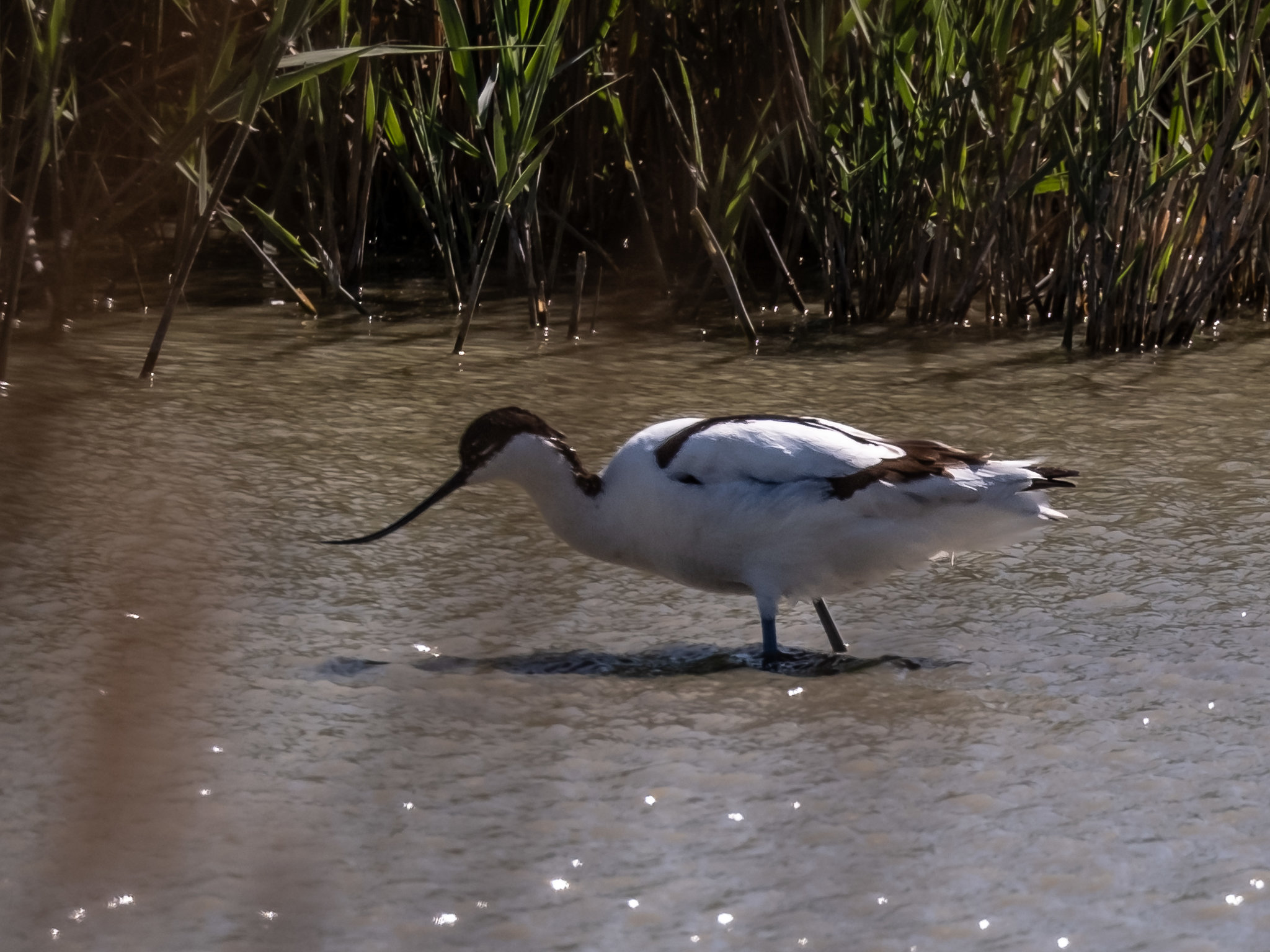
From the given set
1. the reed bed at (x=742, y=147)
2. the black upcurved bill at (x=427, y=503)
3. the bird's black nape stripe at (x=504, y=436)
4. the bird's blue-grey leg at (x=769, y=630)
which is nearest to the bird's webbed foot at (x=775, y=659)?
the bird's blue-grey leg at (x=769, y=630)

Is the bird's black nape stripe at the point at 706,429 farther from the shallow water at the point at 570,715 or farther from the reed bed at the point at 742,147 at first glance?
the reed bed at the point at 742,147

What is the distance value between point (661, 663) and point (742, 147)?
129 inches

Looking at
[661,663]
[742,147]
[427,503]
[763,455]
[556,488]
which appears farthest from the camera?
[742,147]

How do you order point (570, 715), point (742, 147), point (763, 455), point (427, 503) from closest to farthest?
→ point (570, 715) → point (763, 455) → point (427, 503) → point (742, 147)

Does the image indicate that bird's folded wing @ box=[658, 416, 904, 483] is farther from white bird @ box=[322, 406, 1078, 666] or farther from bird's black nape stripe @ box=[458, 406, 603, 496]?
bird's black nape stripe @ box=[458, 406, 603, 496]

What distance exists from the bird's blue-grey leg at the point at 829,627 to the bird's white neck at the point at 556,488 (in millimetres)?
414

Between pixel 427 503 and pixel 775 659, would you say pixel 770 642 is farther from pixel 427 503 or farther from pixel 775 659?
pixel 427 503

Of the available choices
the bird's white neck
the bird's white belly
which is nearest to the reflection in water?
the bird's white belly

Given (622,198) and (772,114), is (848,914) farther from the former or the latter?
(622,198)

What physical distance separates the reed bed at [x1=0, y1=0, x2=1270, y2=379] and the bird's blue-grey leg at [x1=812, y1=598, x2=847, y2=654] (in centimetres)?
199

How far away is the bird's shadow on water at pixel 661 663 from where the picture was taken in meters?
2.87

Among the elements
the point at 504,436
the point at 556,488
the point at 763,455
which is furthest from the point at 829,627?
the point at 504,436

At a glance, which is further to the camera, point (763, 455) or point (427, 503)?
point (427, 503)

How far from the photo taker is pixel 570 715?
2656mm
